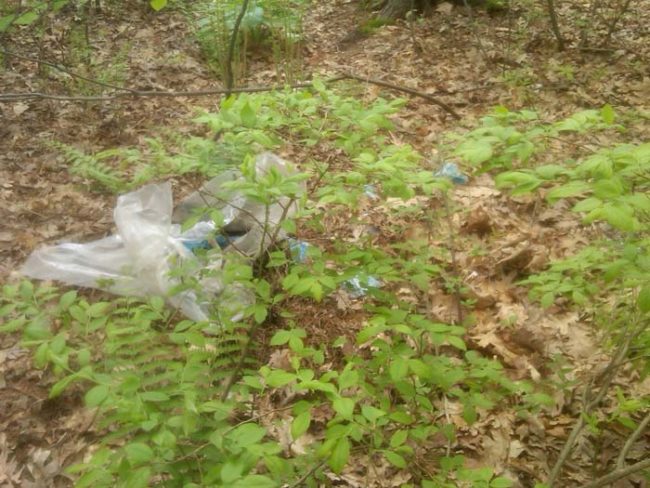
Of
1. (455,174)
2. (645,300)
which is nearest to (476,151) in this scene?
(645,300)

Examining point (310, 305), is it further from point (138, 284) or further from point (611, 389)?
point (611, 389)

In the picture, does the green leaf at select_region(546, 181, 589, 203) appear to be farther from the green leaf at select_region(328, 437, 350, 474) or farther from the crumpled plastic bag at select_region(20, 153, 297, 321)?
the crumpled plastic bag at select_region(20, 153, 297, 321)

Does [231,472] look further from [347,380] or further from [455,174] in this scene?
[455,174]

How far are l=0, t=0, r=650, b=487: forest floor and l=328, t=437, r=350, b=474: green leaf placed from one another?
3.64 feet

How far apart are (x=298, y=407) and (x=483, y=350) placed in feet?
5.39

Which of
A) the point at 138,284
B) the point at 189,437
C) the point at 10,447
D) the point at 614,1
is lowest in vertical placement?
the point at 10,447

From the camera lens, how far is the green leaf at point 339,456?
1.26m

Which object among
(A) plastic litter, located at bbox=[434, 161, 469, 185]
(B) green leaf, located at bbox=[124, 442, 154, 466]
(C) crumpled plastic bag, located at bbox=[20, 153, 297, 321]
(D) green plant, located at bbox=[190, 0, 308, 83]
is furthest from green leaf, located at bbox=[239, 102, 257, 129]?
(D) green plant, located at bbox=[190, 0, 308, 83]

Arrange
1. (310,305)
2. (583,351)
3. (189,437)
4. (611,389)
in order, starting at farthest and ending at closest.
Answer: (310,305), (583,351), (611,389), (189,437)

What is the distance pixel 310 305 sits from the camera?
3092 millimetres

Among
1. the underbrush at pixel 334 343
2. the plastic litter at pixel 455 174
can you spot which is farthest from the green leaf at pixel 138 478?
the plastic litter at pixel 455 174

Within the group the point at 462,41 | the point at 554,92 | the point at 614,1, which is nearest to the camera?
the point at 554,92

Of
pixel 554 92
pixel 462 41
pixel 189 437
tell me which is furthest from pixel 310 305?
pixel 462 41

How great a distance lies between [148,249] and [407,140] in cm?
228
